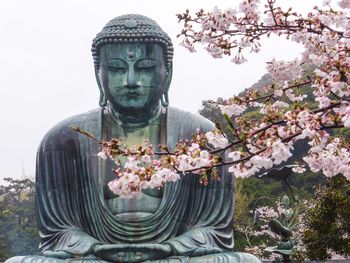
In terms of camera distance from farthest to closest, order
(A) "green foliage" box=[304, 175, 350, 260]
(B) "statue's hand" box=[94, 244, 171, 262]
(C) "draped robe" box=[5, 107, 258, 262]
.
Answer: (A) "green foliage" box=[304, 175, 350, 260]
(C) "draped robe" box=[5, 107, 258, 262]
(B) "statue's hand" box=[94, 244, 171, 262]

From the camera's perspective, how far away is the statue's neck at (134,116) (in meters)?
6.97

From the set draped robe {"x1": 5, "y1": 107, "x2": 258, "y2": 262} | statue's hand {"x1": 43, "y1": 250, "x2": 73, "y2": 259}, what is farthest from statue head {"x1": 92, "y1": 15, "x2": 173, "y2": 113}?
statue's hand {"x1": 43, "y1": 250, "x2": 73, "y2": 259}

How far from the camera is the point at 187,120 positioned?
23.2 ft

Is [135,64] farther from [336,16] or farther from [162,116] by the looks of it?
[336,16]

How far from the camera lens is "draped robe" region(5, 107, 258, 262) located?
260 inches

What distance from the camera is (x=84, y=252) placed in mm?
6328

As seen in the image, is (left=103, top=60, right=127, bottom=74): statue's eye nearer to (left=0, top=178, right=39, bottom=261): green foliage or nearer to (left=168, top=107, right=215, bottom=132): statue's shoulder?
(left=168, top=107, right=215, bottom=132): statue's shoulder

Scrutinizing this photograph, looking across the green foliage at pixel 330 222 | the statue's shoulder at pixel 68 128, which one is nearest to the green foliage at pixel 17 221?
the green foliage at pixel 330 222

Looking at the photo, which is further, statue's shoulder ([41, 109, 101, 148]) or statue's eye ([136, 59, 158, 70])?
statue's shoulder ([41, 109, 101, 148])

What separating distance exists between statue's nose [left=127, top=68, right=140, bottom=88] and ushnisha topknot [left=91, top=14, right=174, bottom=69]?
274 mm

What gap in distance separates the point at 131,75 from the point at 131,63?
0.11m

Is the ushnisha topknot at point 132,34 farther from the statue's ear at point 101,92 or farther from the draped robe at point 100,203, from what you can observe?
the draped robe at point 100,203

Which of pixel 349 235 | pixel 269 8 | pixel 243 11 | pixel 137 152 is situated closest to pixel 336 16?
pixel 269 8

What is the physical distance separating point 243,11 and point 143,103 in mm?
1677
